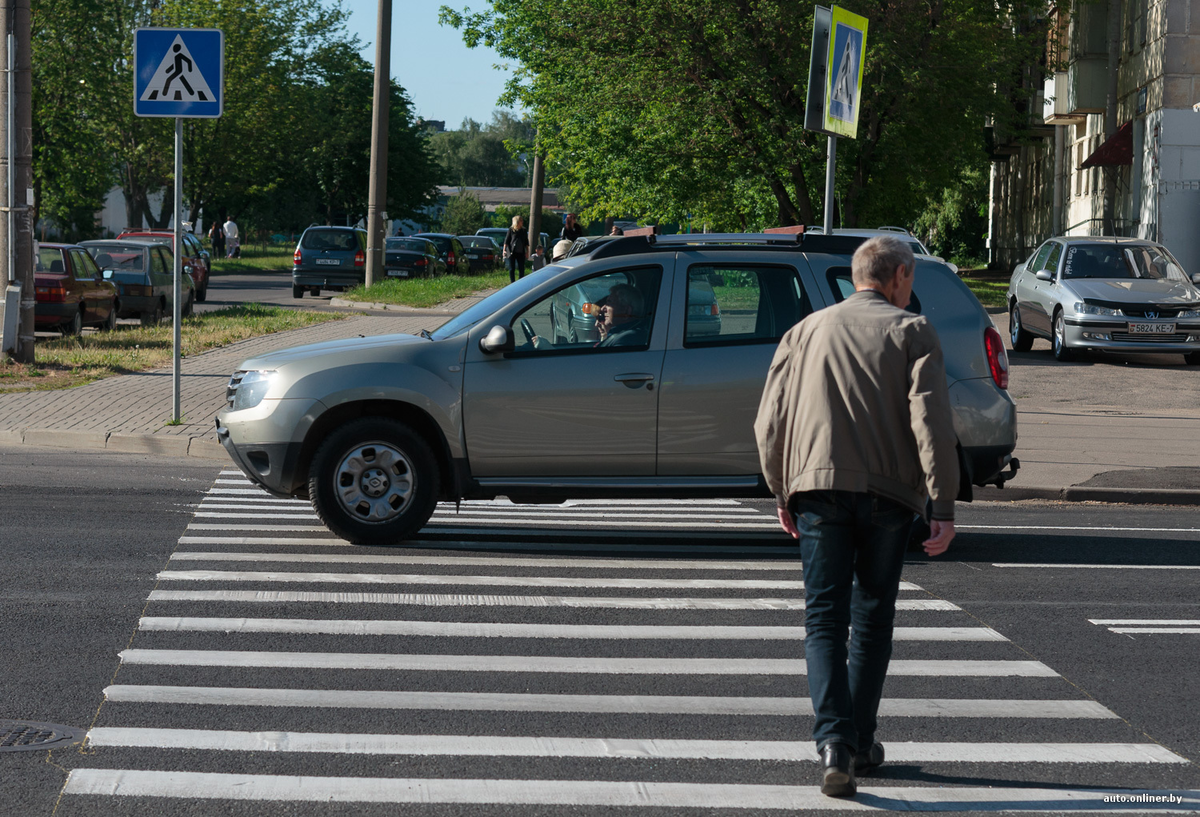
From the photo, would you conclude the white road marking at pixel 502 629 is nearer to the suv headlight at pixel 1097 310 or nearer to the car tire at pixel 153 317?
the suv headlight at pixel 1097 310

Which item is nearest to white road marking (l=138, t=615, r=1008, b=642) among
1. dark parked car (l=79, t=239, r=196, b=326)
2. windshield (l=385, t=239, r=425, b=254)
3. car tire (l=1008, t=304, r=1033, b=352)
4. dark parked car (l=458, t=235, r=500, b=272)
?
car tire (l=1008, t=304, r=1033, b=352)

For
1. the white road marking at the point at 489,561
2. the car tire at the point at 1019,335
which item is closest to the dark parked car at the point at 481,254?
the car tire at the point at 1019,335

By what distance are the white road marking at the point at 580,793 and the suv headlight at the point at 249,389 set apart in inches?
157

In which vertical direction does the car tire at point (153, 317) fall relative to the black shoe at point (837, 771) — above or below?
above

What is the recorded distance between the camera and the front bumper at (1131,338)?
19.3 m

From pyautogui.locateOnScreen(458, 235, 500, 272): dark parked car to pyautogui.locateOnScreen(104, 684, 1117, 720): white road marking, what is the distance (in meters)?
42.5

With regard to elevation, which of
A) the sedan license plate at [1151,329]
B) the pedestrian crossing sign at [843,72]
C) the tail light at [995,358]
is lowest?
the tail light at [995,358]

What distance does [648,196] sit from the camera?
32094 mm

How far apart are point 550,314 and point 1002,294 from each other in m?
29.1

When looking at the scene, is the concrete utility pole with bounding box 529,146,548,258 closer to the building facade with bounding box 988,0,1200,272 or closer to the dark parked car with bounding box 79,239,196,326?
the building facade with bounding box 988,0,1200,272

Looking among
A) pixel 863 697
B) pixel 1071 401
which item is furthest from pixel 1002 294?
pixel 863 697

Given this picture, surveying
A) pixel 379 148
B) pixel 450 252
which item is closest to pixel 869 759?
pixel 379 148

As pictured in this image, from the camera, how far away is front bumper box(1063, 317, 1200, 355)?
63.2 feet

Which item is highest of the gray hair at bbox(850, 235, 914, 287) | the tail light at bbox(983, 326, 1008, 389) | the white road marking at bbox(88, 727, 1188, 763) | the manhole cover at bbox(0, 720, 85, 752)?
the gray hair at bbox(850, 235, 914, 287)
